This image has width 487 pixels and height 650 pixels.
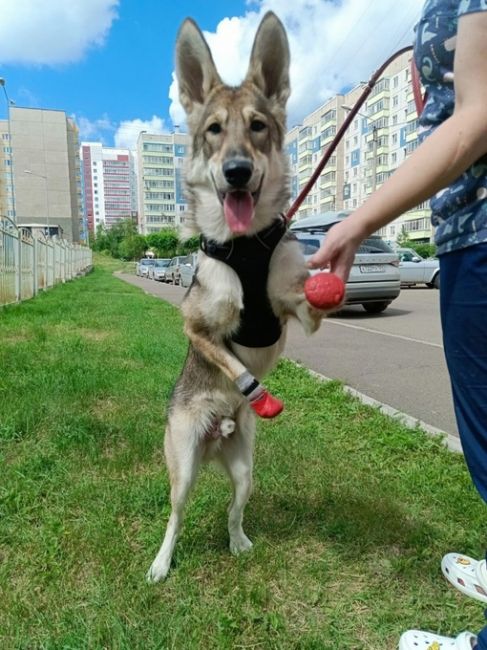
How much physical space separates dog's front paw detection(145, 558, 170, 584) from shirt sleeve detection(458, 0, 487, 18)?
2.47m

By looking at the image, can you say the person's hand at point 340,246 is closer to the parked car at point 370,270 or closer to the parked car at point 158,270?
the parked car at point 370,270

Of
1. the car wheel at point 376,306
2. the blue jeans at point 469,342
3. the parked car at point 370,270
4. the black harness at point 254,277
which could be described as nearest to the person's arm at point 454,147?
the blue jeans at point 469,342

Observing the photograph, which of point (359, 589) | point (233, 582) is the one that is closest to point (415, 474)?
point (359, 589)

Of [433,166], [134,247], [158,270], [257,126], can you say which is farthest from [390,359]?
[134,247]

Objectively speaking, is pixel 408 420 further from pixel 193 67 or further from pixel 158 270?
pixel 158 270

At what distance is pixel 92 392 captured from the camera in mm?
4828

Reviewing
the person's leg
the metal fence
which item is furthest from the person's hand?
the metal fence

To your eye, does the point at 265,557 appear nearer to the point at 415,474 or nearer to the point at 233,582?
the point at 233,582

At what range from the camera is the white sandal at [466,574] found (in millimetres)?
2059

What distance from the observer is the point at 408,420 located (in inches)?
167

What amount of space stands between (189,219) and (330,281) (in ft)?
3.38

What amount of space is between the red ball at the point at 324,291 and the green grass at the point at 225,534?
136cm

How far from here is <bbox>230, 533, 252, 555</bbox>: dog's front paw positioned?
2.46m

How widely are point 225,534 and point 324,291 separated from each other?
1616 mm
